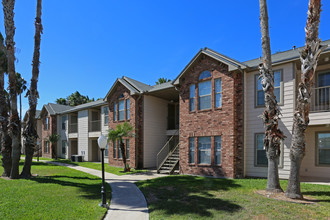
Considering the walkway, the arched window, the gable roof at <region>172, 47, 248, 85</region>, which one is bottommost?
the walkway

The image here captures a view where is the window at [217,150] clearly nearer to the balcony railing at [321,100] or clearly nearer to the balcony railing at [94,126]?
the balcony railing at [321,100]

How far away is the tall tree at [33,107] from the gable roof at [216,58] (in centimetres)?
900

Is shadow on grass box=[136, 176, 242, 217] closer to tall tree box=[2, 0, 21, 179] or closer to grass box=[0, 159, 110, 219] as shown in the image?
grass box=[0, 159, 110, 219]

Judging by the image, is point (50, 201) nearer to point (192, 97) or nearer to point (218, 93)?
point (192, 97)

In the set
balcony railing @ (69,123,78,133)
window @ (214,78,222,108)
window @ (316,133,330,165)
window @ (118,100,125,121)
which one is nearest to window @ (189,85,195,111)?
window @ (214,78,222,108)

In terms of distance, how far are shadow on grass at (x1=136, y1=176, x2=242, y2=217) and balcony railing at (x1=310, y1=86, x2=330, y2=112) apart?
21.1 feet

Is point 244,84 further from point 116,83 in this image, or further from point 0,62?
point 0,62

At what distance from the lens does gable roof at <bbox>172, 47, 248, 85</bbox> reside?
11648mm

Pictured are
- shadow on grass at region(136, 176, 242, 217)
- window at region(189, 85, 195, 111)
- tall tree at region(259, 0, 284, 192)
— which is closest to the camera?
shadow on grass at region(136, 176, 242, 217)

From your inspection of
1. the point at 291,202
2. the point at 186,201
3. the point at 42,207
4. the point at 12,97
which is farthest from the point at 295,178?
the point at 12,97

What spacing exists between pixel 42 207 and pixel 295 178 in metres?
8.75

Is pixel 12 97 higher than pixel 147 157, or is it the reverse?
pixel 12 97

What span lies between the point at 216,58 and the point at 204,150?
5643 millimetres

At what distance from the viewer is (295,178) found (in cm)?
725
